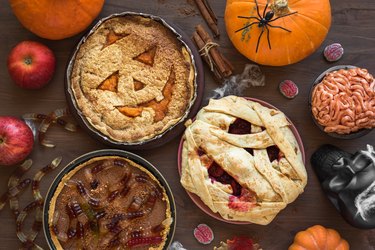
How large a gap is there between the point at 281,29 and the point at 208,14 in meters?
0.35

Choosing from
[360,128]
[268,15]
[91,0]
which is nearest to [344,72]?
[360,128]

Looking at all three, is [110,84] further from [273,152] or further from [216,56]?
[273,152]

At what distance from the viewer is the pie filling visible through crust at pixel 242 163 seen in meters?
2.00

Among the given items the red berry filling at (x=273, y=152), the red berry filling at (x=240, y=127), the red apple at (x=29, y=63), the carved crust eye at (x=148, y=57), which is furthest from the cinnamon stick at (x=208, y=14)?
the red apple at (x=29, y=63)

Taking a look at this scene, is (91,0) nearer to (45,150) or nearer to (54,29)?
(54,29)

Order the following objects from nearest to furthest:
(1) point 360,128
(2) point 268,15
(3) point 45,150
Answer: (2) point 268,15
(1) point 360,128
(3) point 45,150

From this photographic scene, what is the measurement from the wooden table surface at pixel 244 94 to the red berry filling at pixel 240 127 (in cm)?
19

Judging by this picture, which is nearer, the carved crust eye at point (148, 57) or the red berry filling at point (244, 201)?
the red berry filling at point (244, 201)

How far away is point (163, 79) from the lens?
2.13 m

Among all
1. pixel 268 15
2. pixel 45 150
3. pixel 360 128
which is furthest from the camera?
pixel 45 150

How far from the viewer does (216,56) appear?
2.18 metres

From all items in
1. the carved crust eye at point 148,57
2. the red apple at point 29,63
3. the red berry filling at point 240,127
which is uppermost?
the red apple at point 29,63

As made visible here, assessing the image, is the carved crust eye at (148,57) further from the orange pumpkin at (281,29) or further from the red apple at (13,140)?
the red apple at (13,140)

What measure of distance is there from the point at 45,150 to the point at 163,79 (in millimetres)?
546
